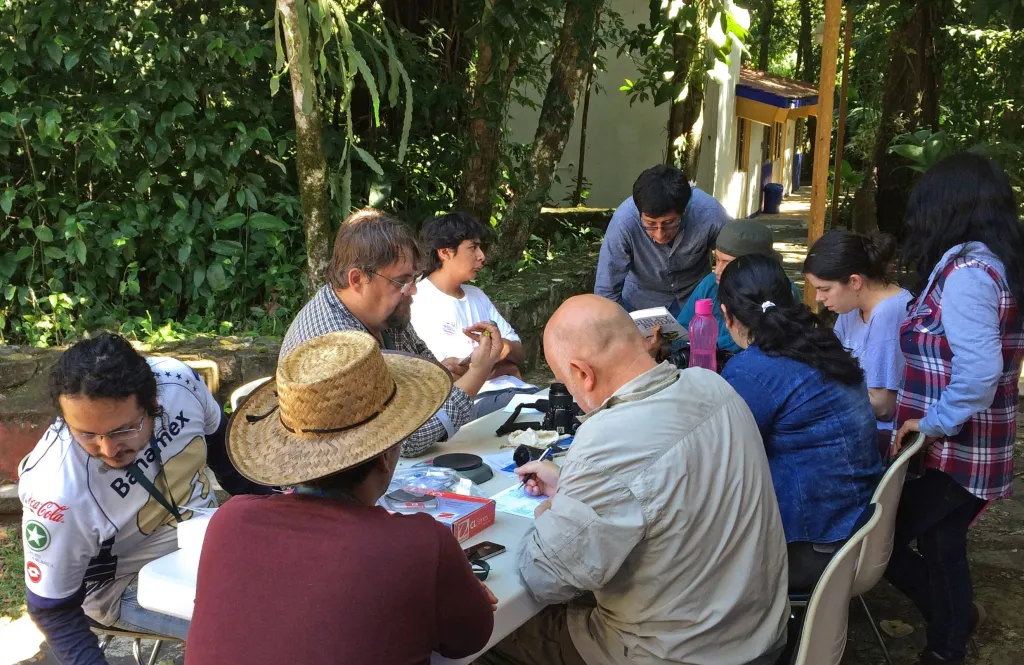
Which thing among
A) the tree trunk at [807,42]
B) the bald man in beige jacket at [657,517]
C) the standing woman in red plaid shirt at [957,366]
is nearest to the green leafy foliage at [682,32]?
the standing woman in red plaid shirt at [957,366]

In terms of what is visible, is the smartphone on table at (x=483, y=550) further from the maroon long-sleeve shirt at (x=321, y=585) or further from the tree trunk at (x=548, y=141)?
the tree trunk at (x=548, y=141)

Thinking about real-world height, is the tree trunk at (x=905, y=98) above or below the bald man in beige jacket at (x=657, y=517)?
above

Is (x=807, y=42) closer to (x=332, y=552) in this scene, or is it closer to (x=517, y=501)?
(x=517, y=501)

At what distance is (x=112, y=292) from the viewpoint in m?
5.94

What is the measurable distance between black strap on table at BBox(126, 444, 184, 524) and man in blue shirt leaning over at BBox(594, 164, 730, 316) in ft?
8.58

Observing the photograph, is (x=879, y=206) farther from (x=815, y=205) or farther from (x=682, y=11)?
(x=815, y=205)

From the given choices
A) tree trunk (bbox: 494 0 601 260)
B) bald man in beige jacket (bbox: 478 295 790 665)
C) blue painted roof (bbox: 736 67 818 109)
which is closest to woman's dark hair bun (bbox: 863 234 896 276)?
bald man in beige jacket (bbox: 478 295 790 665)

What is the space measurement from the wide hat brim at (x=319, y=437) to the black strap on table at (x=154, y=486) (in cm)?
58

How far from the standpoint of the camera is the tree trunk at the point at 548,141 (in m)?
7.54

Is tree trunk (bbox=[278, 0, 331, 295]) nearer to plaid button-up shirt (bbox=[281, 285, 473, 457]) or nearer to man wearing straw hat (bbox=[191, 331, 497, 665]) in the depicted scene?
plaid button-up shirt (bbox=[281, 285, 473, 457])

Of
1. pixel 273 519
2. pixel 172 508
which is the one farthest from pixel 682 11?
pixel 273 519

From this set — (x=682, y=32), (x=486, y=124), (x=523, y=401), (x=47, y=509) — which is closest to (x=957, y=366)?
(x=523, y=401)

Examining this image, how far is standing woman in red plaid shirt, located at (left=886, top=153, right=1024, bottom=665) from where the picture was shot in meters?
2.72

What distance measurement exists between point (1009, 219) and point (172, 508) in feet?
8.49
